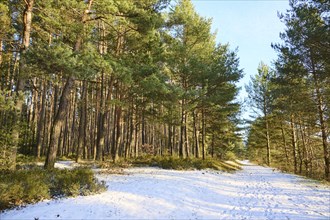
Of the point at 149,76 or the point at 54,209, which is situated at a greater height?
the point at 149,76

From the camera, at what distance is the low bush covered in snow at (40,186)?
6868 mm

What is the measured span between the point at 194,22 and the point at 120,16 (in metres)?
10.2

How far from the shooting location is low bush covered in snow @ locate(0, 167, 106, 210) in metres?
6.87

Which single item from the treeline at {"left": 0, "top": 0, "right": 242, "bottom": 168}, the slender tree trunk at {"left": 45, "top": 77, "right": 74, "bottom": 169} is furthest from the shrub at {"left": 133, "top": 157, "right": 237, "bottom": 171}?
the slender tree trunk at {"left": 45, "top": 77, "right": 74, "bottom": 169}

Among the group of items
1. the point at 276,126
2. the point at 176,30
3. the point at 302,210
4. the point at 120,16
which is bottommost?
the point at 302,210

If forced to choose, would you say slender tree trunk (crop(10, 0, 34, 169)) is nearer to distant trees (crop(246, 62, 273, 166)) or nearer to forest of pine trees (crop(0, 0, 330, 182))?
forest of pine trees (crop(0, 0, 330, 182))

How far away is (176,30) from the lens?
2302 cm

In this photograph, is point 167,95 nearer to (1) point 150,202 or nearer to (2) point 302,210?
(1) point 150,202

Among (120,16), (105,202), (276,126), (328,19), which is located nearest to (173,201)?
(105,202)

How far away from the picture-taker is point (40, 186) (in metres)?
7.52

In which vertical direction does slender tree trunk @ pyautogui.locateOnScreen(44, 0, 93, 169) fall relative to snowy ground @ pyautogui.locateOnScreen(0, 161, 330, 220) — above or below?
above

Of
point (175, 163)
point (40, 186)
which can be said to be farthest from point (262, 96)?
point (40, 186)

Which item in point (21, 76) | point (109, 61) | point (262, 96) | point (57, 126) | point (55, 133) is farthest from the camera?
point (262, 96)

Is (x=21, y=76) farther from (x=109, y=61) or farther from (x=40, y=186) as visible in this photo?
(x=40, y=186)
